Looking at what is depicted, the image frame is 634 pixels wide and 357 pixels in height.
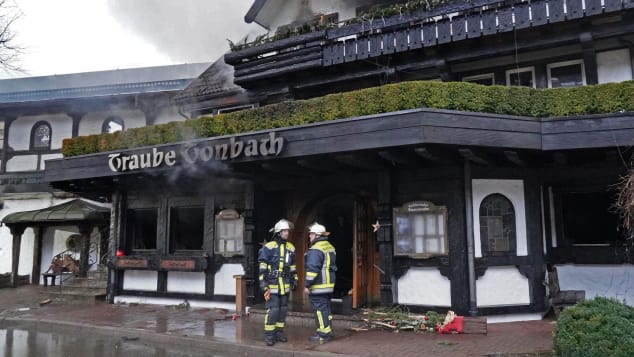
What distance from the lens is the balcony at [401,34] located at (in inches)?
392

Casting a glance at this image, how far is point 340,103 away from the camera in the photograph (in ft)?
30.8

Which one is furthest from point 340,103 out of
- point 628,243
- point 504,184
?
point 628,243

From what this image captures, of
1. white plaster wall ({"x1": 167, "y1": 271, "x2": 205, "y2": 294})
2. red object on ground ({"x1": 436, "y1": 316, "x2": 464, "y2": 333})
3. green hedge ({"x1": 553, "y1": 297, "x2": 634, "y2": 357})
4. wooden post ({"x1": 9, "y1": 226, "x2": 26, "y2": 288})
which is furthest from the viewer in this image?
wooden post ({"x1": 9, "y1": 226, "x2": 26, "y2": 288})

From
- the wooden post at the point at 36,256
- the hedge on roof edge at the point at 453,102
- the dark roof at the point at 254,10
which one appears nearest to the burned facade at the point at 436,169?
the hedge on roof edge at the point at 453,102

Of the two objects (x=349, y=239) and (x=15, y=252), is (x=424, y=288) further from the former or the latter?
(x=15, y=252)

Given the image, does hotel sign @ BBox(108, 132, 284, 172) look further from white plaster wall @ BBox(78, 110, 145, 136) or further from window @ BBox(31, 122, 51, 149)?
window @ BBox(31, 122, 51, 149)

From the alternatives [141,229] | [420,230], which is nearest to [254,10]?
[141,229]

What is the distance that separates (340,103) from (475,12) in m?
3.83

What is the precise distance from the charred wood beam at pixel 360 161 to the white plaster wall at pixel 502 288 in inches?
115

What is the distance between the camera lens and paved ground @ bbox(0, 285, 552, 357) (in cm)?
766

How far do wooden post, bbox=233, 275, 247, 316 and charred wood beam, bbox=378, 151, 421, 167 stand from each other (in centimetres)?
447

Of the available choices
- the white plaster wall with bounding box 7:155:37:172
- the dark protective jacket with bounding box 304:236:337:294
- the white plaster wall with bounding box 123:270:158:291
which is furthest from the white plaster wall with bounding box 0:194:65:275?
the dark protective jacket with bounding box 304:236:337:294

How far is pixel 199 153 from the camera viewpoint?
10500 millimetres

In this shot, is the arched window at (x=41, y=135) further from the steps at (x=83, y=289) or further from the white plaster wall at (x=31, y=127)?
the steps at (x=83, y=289)
